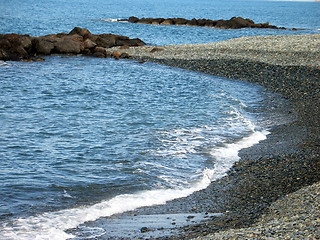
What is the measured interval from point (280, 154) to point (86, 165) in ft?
18.9

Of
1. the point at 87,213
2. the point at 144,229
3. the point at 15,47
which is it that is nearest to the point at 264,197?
the point at 144,229

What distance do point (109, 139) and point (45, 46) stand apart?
23.2 meters

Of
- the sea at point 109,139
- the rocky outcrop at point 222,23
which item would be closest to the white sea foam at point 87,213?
the sea at point 109,139

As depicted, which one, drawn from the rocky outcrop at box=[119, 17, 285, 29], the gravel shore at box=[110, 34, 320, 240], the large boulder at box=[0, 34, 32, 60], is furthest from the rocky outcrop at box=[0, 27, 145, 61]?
the rocky outcrop at box=[119, 17, 285, 29]

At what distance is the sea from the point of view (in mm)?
10102

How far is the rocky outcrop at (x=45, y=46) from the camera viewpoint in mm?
34344

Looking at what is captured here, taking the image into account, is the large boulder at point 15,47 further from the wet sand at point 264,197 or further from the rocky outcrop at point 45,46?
the wet sand at point 264,197

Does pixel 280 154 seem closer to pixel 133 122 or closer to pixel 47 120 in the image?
pixel 133 122

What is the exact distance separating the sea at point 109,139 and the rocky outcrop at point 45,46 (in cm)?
507

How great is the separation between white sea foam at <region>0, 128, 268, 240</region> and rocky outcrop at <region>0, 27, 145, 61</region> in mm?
25611

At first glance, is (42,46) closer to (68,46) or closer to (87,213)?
(68,46)

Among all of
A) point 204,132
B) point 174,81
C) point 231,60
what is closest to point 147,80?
point 174,81

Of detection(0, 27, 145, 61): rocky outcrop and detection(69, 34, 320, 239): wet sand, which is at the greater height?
detection(0, 27, 145, 61): rocky outcrop

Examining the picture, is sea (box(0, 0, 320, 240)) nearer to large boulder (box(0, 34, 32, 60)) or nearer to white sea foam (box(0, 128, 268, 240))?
white sea foam (box(0, 128, 268, 240))
